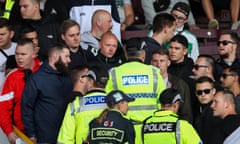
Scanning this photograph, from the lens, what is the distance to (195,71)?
1253 cm

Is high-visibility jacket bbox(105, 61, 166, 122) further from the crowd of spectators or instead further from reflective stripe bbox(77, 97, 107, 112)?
reflective stripe bbox(77, 97, 107, 112)

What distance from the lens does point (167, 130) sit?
10.2 metres

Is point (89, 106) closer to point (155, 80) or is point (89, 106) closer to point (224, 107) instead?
point (155, 80)

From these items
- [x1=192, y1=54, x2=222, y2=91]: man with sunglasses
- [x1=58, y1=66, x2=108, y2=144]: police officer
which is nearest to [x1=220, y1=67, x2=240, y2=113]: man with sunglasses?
[x1=192, y1=54, x2=222, y2=91]: man with sunglasses

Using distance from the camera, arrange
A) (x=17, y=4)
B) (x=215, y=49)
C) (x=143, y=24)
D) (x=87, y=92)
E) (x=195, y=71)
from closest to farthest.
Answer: (x=87, y=92), (x=195, y=71), (x=17, y=4), (x=215, y=49), (x=143, y=24)

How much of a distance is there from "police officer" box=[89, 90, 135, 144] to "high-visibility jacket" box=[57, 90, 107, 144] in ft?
1.05

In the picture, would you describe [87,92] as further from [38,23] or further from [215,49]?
[215,49]

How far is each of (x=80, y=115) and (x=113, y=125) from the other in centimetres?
73

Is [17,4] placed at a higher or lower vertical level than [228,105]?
higher

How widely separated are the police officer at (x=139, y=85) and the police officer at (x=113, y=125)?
0.70 meters

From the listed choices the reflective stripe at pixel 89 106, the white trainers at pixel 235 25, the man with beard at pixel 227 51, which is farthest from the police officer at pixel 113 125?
the white trainers at pixel 235 25

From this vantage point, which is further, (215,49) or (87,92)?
(215,49)

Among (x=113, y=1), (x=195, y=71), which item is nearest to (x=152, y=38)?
(x=195, y=71)

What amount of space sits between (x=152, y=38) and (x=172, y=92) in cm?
235
